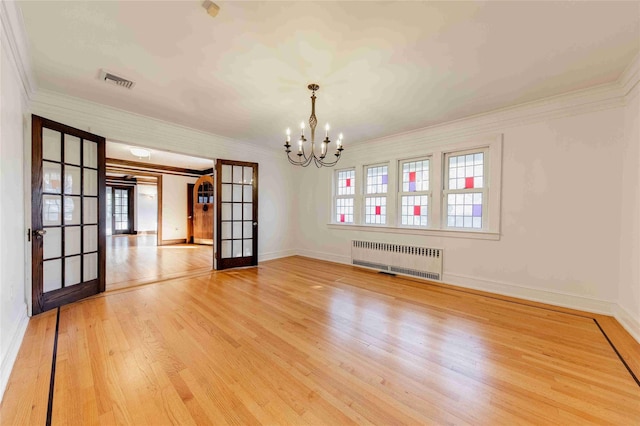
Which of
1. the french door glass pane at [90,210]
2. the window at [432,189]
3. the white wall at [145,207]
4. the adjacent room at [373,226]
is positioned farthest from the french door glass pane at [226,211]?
the white wall at [145,207]

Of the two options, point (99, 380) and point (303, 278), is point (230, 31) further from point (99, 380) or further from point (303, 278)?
point (303, 278)

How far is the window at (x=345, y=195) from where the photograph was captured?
18.8 ft

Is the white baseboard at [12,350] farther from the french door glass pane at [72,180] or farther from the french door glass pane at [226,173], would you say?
the french door glass pane at [226,173]

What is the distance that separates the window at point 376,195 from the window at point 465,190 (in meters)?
1.18

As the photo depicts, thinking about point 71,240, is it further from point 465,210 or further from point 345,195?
point 465,210

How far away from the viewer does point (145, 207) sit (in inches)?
459

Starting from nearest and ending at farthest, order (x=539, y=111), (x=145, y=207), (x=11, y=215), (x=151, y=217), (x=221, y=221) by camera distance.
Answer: (x=11, y=215)
(x=539, y=111)
(x=221, y=221)
(x=145, y=207)
(x=151, y=217)

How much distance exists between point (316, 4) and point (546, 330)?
3704 millimetres

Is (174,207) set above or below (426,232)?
above

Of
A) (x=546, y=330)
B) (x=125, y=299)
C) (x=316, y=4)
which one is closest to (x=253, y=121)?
(x=316, y=4)

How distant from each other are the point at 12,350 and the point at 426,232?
504 cm

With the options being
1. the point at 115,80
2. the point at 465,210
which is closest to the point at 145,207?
the point at 115,80

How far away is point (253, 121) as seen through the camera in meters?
4.12

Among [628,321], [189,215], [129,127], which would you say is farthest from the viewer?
[189,215]
